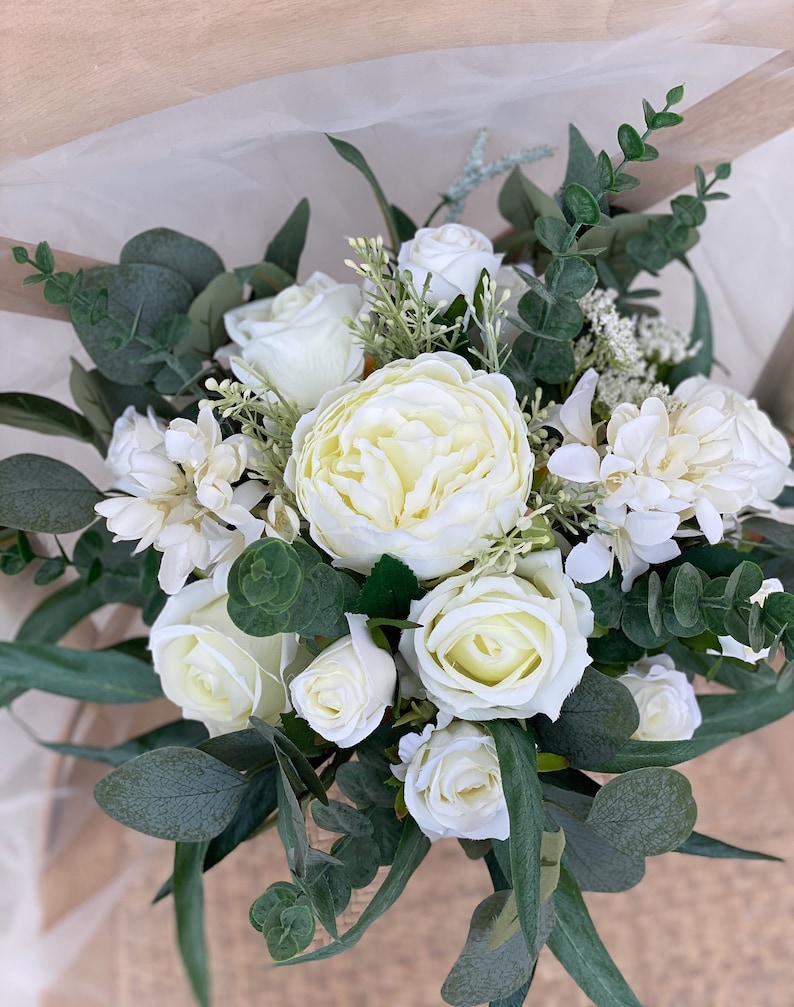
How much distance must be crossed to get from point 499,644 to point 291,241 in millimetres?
335

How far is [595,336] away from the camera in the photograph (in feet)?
1.81

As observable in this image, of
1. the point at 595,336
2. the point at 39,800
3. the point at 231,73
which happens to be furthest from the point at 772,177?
the point at 39,800

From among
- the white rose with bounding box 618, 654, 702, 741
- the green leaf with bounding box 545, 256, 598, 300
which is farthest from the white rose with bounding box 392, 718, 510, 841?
the green leaf with bounding box 545, 256, 598, 300

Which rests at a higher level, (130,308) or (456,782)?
(130,308)

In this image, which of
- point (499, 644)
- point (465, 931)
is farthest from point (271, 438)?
point (465, 931)

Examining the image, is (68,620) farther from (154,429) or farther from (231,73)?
(231,73)

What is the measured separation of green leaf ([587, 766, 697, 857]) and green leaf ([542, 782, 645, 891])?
0.04m

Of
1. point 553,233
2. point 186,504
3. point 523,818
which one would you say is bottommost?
point 523,818

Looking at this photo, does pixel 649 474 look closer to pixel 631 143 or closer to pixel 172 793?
pixel 631 143

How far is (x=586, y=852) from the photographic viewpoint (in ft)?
1.54

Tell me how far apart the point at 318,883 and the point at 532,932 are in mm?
107

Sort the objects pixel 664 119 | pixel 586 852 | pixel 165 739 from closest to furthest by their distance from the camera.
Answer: pixel 664 119
pixel 586 852
pixel 165 739

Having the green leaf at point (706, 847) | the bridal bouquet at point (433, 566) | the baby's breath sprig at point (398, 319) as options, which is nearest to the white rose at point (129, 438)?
the bridal bouquet at point (433, 566)

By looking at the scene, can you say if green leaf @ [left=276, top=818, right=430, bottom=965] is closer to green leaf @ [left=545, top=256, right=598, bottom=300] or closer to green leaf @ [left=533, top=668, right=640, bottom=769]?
green leaf @ [left=533, top=668, right=640, bottom=769]
